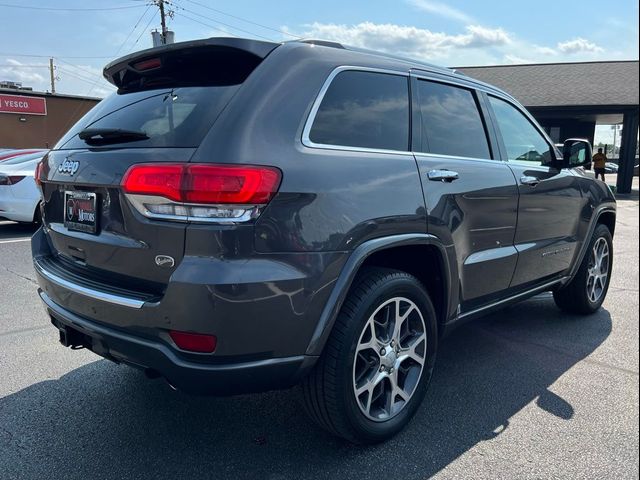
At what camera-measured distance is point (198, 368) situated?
2154 mm

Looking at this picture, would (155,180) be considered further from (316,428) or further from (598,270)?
(598,270)

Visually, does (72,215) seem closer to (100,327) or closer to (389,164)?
(100,327)

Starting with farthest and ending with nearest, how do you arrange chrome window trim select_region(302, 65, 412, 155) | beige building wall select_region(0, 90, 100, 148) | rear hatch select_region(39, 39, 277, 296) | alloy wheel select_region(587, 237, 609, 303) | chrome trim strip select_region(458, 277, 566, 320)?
beige building wall select_region(0, 90, 100, 148), alloy wheel select_region(587, 237, 609, 303), chrome trim strip select_region(458, 277, 566, 320), chrome window trim select_region(302, 65, 412, 155), rear hatch select_region(39, 39, 277, 296)

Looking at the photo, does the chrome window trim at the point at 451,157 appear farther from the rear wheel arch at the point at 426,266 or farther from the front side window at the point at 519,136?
the rear wheel arch at the point at 426,266

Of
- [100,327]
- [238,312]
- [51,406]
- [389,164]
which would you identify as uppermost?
[389,164]

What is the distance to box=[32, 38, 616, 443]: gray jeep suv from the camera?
213cm

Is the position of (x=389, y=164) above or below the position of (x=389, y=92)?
below

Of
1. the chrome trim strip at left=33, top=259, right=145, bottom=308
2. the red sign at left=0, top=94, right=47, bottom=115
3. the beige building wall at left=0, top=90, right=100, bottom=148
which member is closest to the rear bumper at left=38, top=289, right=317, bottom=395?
the chrome trim strip at left=33, top=259, right=145, bottom=308

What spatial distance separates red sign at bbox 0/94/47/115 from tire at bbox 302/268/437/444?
92.8 feet

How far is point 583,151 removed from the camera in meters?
4.27

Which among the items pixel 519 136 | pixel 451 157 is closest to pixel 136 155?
pixel 451 157

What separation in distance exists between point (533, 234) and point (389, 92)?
5.42 feet

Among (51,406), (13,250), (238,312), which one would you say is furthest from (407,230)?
(13,250)

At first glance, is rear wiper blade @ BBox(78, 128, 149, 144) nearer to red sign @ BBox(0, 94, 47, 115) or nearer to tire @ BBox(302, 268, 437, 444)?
tire @ BBox(302, 268, 437, 444)
